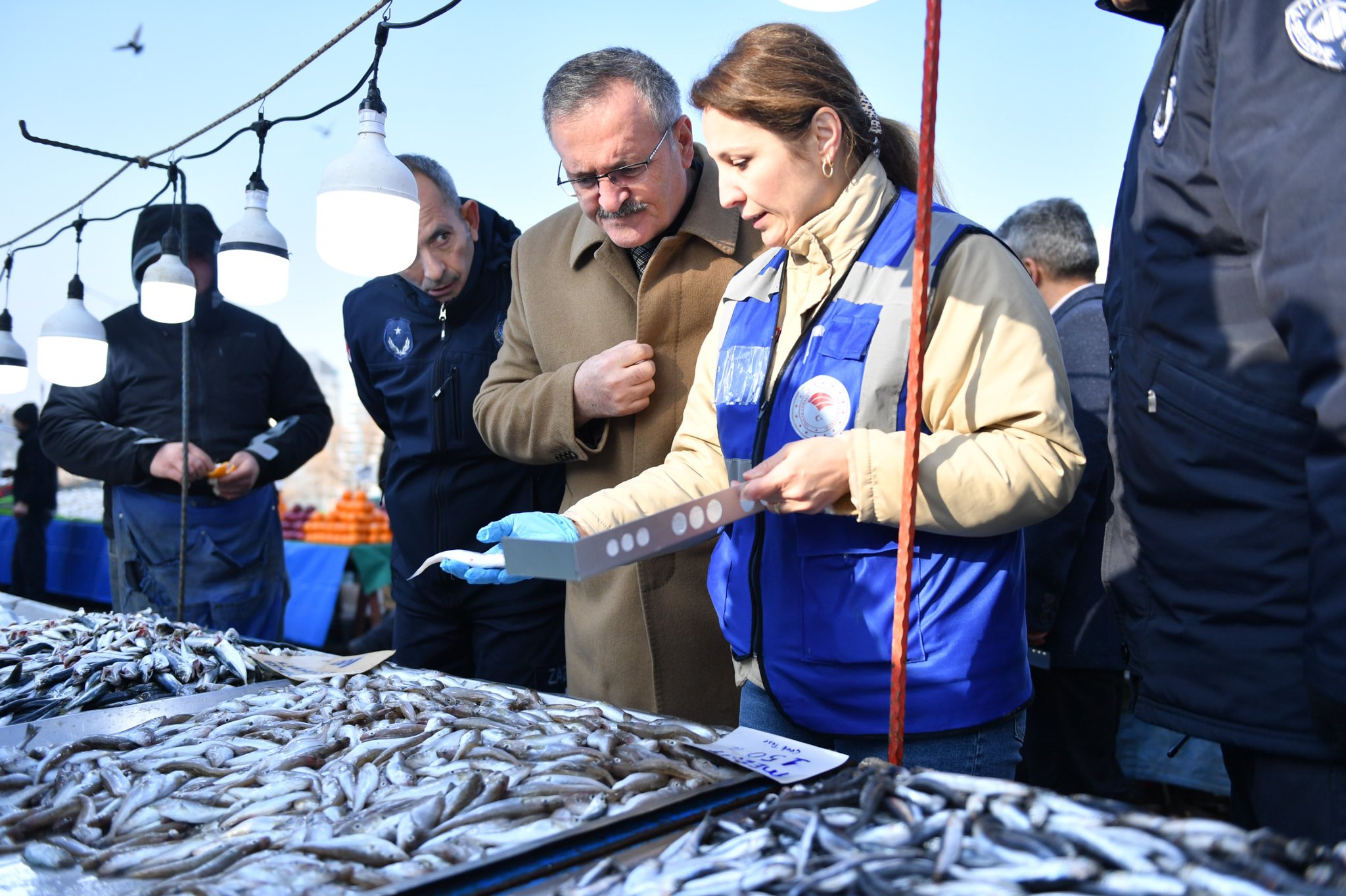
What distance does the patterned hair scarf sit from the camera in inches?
69.4

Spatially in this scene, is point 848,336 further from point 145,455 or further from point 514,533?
point 145,455

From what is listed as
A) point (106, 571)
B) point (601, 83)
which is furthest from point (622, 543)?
point (106, 571)

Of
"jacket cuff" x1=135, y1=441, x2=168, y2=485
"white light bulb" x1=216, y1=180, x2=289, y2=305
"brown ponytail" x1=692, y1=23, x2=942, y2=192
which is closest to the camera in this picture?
"brown ponytail" x1=692, y1=23, x2=942, y2=192

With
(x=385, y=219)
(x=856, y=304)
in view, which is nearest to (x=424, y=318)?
(x=385, y=219)

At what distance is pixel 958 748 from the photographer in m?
1.56

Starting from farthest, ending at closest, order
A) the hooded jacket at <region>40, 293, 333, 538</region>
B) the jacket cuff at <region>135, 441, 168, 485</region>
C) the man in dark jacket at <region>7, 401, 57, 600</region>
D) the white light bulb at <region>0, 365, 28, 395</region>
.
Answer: the man in dark jacket at <region>7, 401, 57, 600</region>, the white light bulb at <region>0, 365, 28, 395</region>, the hooded jacket at <region>40, 293, 333, 538</region>, the jacket cuff at <region>135, 441, 168, 485</region>

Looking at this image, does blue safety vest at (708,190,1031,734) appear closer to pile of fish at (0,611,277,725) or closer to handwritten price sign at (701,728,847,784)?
handwritten price sign at (701,728,847,784)

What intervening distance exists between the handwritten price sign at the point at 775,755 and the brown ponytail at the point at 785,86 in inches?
40.5

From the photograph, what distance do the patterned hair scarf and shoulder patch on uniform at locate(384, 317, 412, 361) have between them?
5.95 feet

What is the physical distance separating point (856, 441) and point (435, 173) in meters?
2.06

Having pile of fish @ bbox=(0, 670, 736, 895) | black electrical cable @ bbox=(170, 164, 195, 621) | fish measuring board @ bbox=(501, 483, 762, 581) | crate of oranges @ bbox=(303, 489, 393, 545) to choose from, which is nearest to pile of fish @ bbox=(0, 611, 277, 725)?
pile of fish @ bbox=(0, 670, 736, 895)

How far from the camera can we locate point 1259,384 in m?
1.32

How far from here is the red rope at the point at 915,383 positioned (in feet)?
4.01

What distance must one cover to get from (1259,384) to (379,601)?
6.12 metres
